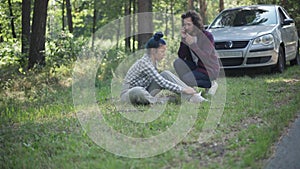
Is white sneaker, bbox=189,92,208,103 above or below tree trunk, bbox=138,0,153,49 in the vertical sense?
below

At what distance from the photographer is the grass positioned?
4.38 m

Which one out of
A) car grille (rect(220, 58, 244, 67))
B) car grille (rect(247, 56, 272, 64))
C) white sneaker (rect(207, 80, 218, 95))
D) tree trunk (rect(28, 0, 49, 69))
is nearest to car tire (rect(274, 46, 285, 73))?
car grille (rect(247, 56, 272, 64))

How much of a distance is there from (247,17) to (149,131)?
7279 mm

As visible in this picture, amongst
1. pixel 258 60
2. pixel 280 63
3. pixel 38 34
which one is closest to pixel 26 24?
pixel 38 34

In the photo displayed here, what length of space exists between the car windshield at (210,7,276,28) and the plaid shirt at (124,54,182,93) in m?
5.21

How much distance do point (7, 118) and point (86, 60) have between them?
250 inches

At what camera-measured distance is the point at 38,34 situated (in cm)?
1290

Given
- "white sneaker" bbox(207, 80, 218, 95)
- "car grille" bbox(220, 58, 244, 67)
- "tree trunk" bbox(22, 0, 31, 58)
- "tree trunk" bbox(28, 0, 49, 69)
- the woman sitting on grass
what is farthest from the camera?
"tree trunk" bbox(22, 0, 31, 58)

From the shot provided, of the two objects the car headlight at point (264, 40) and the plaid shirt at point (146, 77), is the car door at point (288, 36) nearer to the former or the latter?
the car headlight at point (264, 40)

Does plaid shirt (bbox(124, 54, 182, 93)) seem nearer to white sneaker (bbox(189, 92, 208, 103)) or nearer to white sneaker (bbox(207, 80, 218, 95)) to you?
white sneaker (bbox(189, 92, 208, 103))

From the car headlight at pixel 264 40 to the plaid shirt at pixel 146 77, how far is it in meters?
4.16

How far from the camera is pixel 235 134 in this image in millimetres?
5266

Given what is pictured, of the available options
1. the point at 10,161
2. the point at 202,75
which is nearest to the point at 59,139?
the point at 10,161

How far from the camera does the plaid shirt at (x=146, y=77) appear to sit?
22.7 feet
